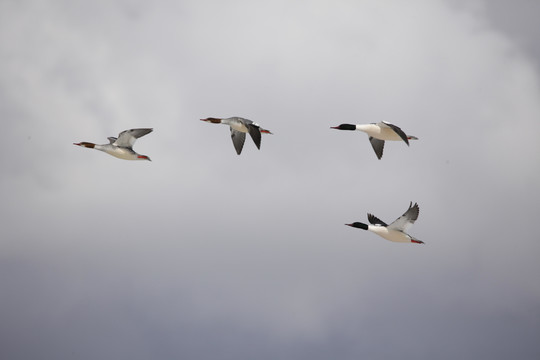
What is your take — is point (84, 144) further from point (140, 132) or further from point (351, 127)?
point (351, 127)

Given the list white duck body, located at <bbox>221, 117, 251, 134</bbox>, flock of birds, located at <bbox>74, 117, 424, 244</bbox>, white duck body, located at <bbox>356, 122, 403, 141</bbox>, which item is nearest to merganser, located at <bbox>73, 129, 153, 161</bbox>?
flock of birds, located at <bbox>74, 117, 424, 244</bbox>

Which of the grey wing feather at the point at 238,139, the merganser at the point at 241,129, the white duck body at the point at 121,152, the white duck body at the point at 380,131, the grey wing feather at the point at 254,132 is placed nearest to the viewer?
the grey wing feather at the point at 254,132

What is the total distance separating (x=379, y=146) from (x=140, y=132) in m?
11.3

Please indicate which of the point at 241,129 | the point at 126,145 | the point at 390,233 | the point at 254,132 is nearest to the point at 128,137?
the point at 126,145

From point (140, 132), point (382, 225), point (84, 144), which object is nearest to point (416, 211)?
point (382, 225)

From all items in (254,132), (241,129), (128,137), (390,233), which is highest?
(241,129)

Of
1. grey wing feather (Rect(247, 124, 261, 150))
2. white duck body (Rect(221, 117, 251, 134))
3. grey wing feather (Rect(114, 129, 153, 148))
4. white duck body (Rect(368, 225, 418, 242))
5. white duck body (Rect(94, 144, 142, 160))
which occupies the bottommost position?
white duck body (Rect(368, 225, 418, 242))

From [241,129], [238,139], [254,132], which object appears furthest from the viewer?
[238,139]

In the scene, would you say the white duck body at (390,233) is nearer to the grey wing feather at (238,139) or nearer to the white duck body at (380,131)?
the white duck body at (380,131)

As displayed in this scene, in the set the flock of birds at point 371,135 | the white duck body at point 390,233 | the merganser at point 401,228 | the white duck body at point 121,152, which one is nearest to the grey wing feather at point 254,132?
the flock of birds at point 371,135

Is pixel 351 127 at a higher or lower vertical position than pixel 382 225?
higher

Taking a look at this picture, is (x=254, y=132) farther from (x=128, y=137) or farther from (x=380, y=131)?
(x=380, y=131)

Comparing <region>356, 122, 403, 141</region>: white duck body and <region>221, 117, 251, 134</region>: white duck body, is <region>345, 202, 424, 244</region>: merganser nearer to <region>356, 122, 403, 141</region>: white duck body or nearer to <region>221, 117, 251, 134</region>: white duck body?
<region>356, 122, 403, 141</region>: white duck body

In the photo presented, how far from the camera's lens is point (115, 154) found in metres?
37.9
